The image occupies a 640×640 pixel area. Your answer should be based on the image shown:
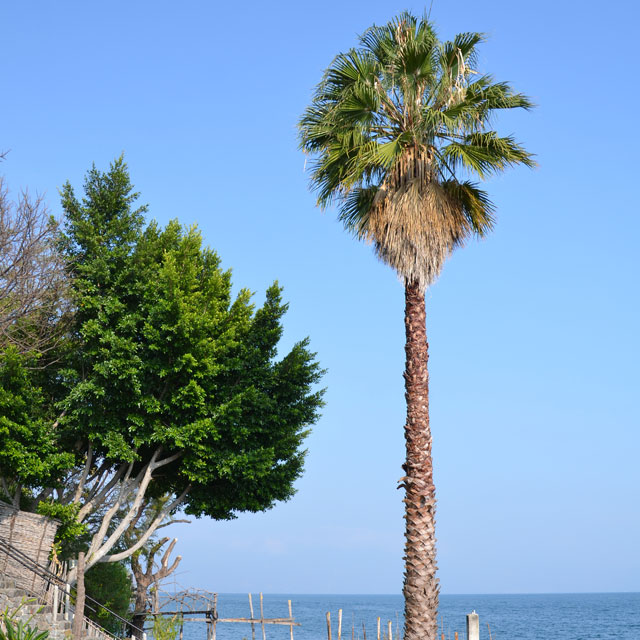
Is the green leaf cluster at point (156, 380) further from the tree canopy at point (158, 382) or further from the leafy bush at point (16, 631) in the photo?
the leafy bush at point (16, 631)

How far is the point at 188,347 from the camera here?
22.2 m

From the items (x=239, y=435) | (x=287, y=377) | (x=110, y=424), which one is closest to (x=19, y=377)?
(x=110, y=424)

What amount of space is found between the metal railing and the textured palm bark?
9.80 meters

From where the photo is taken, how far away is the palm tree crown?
17.0 meters

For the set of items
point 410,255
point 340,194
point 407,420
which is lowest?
point 407,420

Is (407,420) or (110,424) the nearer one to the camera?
(407,420)

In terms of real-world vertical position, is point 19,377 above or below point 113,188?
below

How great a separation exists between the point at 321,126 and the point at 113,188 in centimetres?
950

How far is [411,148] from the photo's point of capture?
17.3 m

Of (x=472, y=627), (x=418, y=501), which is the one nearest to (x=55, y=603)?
(x=418, y=501)

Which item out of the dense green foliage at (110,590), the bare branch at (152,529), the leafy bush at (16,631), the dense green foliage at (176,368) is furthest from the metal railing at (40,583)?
the dense green foliage at (110,590)

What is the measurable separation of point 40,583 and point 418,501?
41.0 feet

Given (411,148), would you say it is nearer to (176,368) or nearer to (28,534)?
(176,368)

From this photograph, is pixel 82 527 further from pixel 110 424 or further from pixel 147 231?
pixel 147 231
